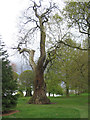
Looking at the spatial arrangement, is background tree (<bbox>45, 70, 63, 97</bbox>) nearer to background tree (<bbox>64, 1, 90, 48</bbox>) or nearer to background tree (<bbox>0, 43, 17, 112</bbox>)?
background tree (<bbox>0, 43, 17, 112</bbox>)

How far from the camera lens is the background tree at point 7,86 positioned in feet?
8.70

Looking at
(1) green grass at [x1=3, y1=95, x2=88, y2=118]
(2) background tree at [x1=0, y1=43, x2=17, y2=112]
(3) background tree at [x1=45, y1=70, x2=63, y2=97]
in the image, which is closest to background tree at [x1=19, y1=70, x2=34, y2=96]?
(3) background tree at [x1=45, y1=70, x2=63, y2=97]

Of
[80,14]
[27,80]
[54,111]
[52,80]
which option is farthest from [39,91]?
[80,14]

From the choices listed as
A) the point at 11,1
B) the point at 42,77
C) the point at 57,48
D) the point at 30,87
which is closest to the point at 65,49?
the point at 57,48

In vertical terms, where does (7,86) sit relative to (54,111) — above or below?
above

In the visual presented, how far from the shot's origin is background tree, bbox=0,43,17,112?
265 centimetres

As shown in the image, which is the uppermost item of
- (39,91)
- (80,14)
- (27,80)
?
(80,14)

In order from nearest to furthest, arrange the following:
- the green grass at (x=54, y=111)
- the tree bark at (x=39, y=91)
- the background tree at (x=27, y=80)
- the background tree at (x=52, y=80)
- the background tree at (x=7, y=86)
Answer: the green grass at (x=54, y=111) < the background tree at (x=7, y=86) < the tree bark at (x=39, y=91) < the background tree at (x=52, y=80) < the background tree at (x=27, y=80)

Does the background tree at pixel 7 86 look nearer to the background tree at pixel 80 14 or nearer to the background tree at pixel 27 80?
the background tree at pixel 80 14

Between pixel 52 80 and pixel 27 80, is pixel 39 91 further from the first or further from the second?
pixel 27 80

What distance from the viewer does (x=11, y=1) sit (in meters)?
3.64

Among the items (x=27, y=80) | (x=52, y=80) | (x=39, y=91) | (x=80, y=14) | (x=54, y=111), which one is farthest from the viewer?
(x=27, y=80)

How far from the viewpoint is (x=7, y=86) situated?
2711 mm

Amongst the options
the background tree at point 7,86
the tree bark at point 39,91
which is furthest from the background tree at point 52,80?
the background tree at point 7,86
